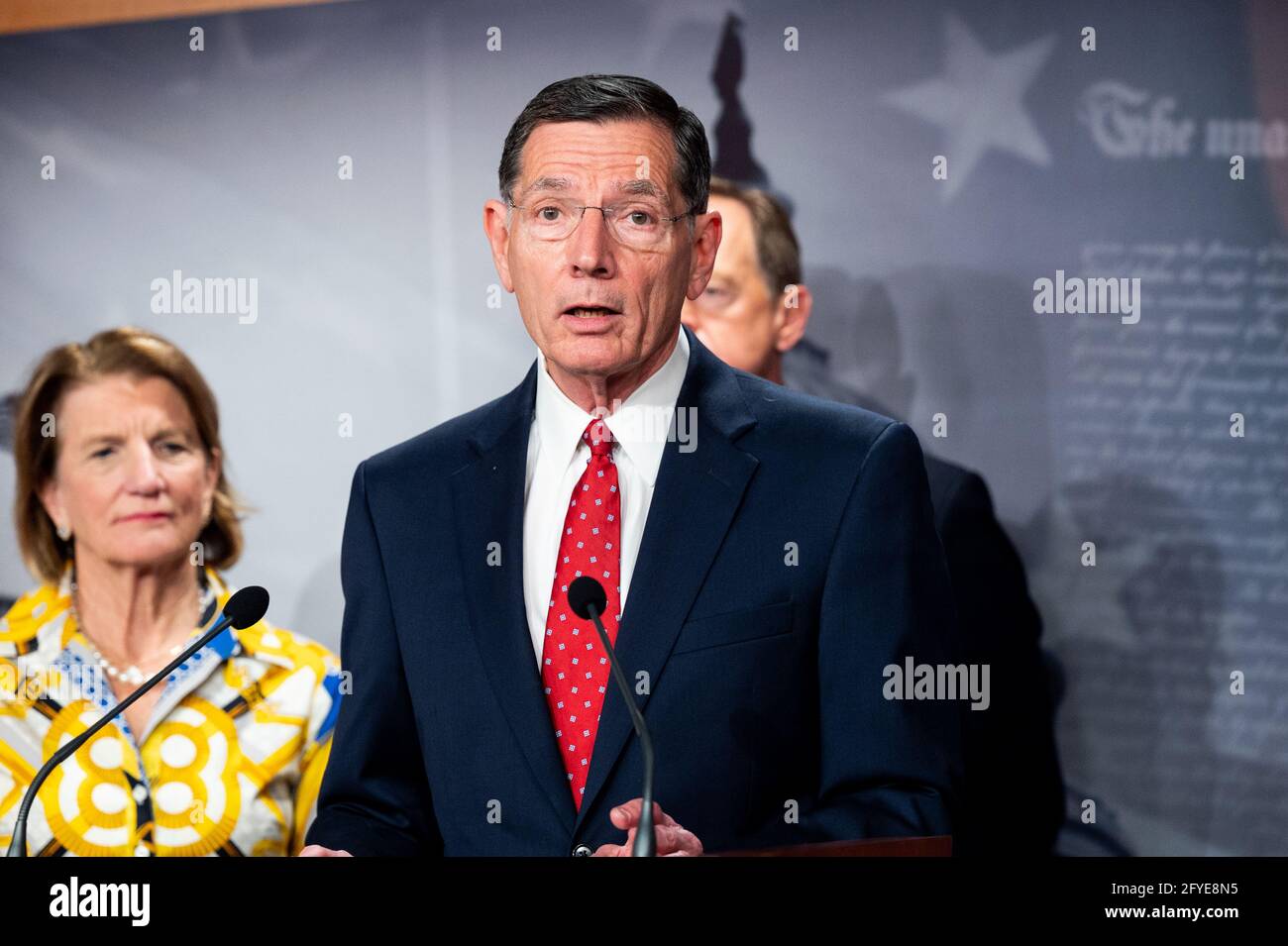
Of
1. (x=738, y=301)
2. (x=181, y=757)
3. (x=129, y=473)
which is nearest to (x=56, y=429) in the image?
(x=129, y=473)

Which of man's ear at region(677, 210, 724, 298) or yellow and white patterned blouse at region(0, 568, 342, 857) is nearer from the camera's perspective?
man's ear at region(677, 210, 724, 298)

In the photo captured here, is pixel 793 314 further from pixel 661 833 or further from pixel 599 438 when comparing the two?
pixel 661 833

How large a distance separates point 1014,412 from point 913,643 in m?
1.57

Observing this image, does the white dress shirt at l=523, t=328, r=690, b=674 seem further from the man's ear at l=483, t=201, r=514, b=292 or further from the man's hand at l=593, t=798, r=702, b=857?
the man's hand at l=593, t=798, r=702, b=857

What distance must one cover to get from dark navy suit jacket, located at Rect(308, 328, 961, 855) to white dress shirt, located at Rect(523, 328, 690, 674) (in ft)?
0.11

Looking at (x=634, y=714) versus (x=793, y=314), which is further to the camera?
(x=793, y=314)

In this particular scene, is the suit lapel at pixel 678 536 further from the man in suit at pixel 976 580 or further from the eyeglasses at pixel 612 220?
the man in suit at pixel 976 580

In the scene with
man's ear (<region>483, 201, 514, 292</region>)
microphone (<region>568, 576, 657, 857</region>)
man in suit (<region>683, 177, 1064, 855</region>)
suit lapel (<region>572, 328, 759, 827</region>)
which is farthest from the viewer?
man in suit (<region>683, 177, 1064, 855</region>)

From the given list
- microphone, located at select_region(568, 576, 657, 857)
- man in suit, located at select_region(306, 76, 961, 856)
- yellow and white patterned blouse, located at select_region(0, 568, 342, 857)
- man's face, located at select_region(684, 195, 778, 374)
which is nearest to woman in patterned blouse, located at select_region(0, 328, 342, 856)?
yellow and white patterned blouse, located at select_region(0, 568, 342, 857)

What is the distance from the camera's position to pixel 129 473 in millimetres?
3135

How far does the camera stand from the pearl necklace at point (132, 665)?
10.1ft

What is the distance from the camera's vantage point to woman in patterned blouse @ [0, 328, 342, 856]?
2.93 m

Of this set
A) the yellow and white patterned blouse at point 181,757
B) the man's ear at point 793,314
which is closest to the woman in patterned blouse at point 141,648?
the yellow and white patterned blouse at point 181,757

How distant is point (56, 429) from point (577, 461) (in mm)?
1527
